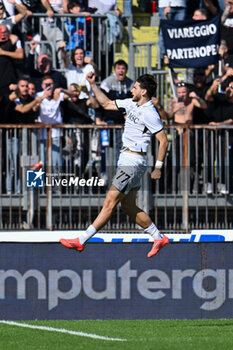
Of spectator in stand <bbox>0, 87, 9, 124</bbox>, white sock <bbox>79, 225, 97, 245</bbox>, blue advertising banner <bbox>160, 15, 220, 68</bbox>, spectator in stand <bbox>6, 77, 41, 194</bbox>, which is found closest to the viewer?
white sock <bbox>79, 225, 97, 245</bbox>

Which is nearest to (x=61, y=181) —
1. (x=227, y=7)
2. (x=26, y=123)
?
(x=26, y=123)

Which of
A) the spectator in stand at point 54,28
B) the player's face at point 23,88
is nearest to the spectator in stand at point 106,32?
the spectator in stand at point 54,28

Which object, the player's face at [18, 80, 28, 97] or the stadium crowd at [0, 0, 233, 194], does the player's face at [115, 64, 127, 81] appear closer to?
the stadium crowd at [0, 0, 233, 194]

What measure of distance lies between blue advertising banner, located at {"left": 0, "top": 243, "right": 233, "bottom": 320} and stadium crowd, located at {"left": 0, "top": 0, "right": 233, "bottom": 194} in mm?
2757

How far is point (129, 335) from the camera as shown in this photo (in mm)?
8656

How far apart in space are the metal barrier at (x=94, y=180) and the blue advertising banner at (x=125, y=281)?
233 cm

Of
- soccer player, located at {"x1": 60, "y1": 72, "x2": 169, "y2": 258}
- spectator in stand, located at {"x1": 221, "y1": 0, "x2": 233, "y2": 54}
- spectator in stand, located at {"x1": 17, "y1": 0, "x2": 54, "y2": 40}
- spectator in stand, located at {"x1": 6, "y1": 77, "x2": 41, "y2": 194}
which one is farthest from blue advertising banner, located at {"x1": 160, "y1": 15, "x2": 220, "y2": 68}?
soccer player, located at {"x1": 60, "y1": 72, "x2": 169, "y2": 258}

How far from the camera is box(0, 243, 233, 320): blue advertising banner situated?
397 inches

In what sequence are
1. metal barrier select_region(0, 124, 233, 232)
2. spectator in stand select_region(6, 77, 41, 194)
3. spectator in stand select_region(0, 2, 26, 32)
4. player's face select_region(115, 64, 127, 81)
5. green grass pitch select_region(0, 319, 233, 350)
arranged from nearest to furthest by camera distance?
green grass pitch select_region(0, 319, 233, 350)
metal barrier select_region(0, 124, 233, 232)
spectator in stand select_region(6, 77, 41, 194)
player's face select_region(115, 64, 127, 81)
spectator in stand select_region(0, 2, 26, 32)

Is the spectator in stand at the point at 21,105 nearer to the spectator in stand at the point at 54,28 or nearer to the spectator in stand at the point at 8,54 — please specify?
the spectator in stand at the point at 8,54

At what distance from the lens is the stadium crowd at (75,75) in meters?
14.0

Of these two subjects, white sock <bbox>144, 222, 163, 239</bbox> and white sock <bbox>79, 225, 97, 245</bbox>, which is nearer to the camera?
white sock <bbox>79, 225, 97, 245</bbox>

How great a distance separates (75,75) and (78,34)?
1.26 metres

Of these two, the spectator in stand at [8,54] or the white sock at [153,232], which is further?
the spectator in stand at [8,54]
